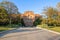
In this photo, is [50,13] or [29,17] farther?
[29,17]

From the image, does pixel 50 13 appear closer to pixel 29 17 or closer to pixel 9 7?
pixel 9 7

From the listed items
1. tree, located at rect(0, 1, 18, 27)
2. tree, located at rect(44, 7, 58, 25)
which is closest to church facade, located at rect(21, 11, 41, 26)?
tree, located at rect(0, 1, 18, 27)

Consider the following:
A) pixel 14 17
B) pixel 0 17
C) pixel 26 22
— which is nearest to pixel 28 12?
pixel 26 22

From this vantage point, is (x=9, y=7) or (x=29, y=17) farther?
(x=29, y=17)

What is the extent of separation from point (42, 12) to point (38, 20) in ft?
49.5

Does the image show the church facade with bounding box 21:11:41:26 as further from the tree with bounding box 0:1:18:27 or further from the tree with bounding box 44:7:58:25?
the tree with bounding box 44:7:58:25

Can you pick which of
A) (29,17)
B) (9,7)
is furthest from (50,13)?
(29,17)

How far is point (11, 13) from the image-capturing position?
69500 millimetres

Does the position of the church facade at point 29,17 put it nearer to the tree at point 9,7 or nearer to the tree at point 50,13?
the tree at point 9,7

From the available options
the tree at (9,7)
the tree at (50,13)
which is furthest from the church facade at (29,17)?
the tree at (50,13)

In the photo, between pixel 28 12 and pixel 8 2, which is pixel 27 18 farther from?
pixel 8 2

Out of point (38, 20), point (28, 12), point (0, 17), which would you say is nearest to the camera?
point (0, 17)

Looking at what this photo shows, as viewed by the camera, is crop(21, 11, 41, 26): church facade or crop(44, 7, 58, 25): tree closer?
crop(44, 7, 58, 25): tree

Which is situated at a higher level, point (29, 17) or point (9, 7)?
point (9, 7)
